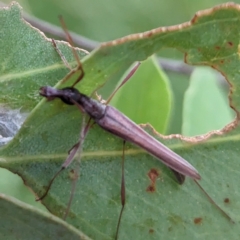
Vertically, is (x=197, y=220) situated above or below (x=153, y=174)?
below

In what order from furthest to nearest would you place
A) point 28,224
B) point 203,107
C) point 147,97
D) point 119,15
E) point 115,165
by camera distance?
point 119,15, point 203,107, point 147,97, point 115,165, point 28,224

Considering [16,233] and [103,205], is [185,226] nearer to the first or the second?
[103,205]

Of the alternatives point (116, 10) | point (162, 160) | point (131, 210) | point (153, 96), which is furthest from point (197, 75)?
point (116, 10)

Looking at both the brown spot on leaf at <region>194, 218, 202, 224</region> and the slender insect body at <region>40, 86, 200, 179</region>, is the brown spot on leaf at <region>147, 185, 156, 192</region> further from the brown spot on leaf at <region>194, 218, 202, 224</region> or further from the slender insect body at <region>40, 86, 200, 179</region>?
the brown spot on leaf at <region>194, 218, 202, 224</region>

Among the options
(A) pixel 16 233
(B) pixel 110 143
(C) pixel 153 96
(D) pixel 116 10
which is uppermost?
(A) pixel 16 233

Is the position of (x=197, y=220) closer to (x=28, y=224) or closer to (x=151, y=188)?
(x=151, y=188)

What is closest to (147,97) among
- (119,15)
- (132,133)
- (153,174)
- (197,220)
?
(132,133)
